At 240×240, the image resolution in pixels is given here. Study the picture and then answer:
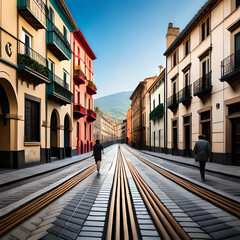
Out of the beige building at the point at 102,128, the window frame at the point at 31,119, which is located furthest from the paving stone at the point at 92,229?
the beige building at the point at 102,128

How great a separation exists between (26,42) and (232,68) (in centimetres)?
1224

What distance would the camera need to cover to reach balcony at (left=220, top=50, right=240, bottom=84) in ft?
36.3

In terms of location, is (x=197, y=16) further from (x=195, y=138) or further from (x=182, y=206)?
(x=182, y=206)

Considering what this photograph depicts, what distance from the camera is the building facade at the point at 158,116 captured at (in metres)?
26.8

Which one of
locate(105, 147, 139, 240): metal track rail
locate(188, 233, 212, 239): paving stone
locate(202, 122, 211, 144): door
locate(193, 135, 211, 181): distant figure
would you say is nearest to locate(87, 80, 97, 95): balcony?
locate(202, 122, 211, 144): door

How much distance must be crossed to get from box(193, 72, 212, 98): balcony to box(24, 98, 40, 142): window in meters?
11.7

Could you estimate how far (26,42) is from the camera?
1227cm

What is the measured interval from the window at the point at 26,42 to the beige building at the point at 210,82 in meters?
11.6

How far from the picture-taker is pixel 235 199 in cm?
477

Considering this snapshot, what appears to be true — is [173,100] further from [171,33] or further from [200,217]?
[200,217]

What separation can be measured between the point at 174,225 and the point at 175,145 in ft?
64.1

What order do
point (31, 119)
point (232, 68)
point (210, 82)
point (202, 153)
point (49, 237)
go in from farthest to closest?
1. point (210, 82)
2. point (31, 119)
3. point (232, 68)
4. point (202, 153)
5. point (49, 237)

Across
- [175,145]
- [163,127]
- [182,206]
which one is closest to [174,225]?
[182,206]

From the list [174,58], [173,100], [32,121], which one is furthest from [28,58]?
[174,58]
